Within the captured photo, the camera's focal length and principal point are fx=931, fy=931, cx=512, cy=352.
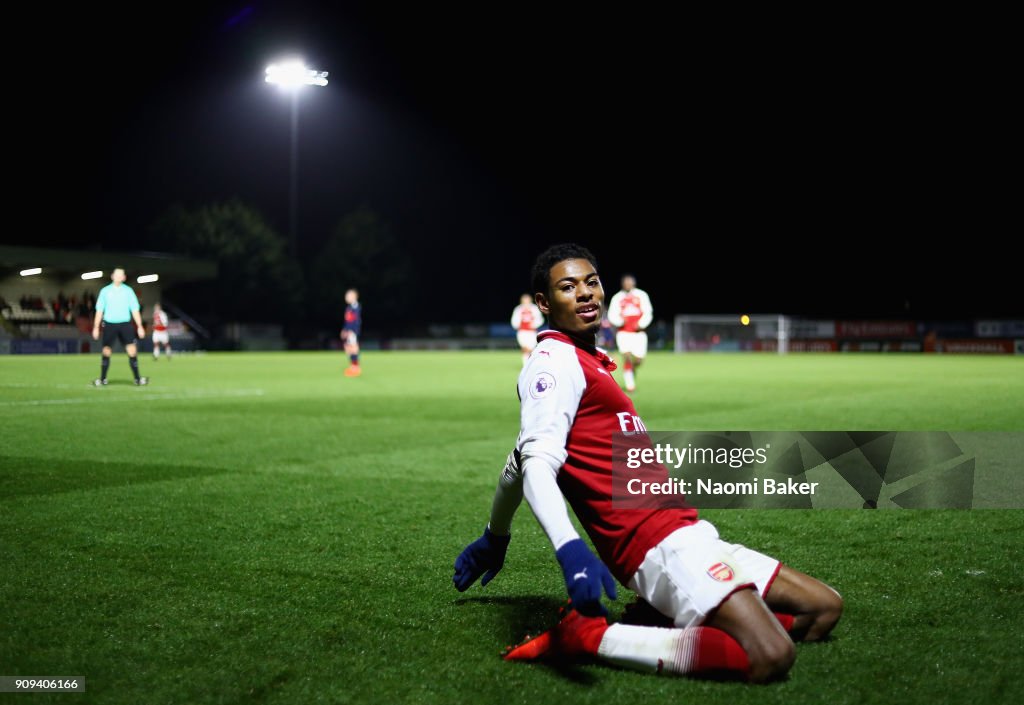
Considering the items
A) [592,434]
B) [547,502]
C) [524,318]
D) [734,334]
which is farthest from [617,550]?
[734,334]

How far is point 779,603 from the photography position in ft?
12.5

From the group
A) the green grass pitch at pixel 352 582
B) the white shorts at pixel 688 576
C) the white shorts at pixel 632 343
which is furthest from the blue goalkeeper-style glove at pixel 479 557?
the white shorts at pixel 632 343

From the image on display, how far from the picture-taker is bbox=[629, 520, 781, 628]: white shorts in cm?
338

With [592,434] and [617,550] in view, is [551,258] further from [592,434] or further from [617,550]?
[617,550]

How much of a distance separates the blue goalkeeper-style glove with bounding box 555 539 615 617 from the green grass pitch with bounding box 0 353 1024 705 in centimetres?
49

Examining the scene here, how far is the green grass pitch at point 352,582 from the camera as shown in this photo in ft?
11.2

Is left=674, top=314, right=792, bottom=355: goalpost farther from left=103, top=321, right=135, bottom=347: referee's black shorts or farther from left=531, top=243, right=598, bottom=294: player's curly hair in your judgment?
left=531, top=243, right=598, bottom=294: player's curly hair

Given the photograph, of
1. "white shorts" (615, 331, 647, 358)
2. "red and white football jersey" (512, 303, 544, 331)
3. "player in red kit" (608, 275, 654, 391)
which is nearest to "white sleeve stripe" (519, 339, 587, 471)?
"player in red kit" (608, 275, 654, 391)

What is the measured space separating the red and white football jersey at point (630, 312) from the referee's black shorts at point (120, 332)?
9.76 metres

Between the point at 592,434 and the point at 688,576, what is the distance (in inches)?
25.0

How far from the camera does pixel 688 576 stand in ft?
11.2

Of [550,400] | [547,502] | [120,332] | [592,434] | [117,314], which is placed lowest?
[547,502]

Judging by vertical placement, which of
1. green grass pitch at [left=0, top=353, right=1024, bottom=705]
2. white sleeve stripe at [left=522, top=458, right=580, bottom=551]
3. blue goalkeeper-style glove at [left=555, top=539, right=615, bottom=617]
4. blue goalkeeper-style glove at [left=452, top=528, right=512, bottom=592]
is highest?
white sleeve stripe at [left=522, top=458, right=580, bottom=551]

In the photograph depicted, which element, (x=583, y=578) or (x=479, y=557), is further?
(x=479, y=557)
